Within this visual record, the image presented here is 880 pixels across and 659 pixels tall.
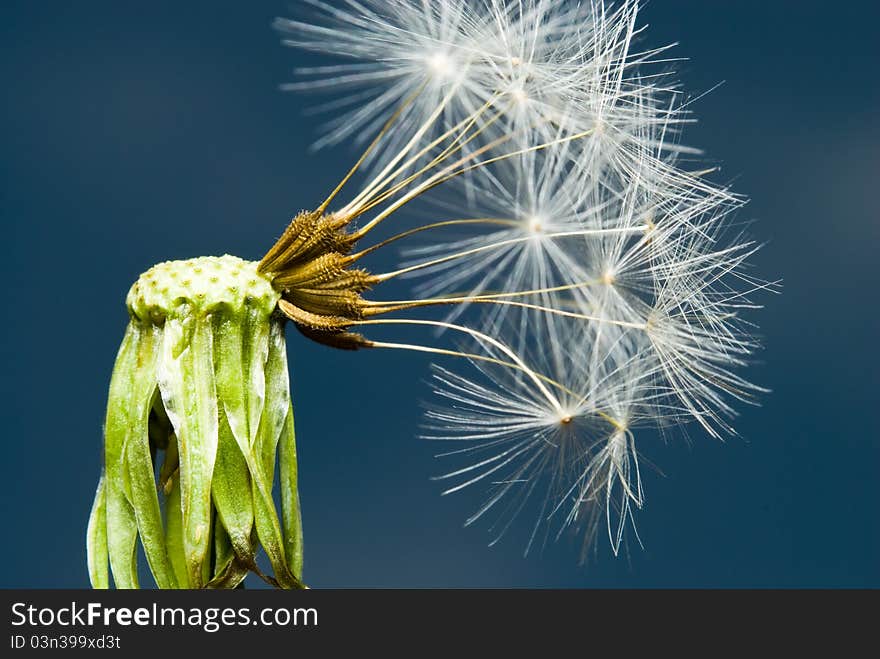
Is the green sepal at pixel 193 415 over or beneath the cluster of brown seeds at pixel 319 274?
beneath

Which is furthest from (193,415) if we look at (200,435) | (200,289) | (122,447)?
(200,289)

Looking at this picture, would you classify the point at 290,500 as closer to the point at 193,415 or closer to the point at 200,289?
the point at 193,415

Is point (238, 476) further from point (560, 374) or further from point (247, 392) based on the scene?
point (560, 374)

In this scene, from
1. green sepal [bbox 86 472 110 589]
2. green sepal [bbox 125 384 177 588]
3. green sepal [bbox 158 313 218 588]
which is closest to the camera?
green sepal [bbox 158 313 218 588]

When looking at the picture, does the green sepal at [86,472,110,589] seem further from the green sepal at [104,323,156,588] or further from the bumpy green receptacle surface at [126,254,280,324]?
the bumpy green receptacle surface at [126,254,280,324]

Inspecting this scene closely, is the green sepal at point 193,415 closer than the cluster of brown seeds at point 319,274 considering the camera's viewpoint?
Yes

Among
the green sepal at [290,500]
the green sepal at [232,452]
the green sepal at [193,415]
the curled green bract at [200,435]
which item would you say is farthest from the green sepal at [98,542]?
the green sepal at [290,500]

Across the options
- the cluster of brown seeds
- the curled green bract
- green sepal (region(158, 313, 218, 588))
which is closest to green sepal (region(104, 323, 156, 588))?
the curled green bract

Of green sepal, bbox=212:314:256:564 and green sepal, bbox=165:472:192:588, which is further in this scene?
green sepal, bbox=165:472:192:588

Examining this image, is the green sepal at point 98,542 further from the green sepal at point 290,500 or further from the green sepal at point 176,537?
the green sepal at point 290,500
